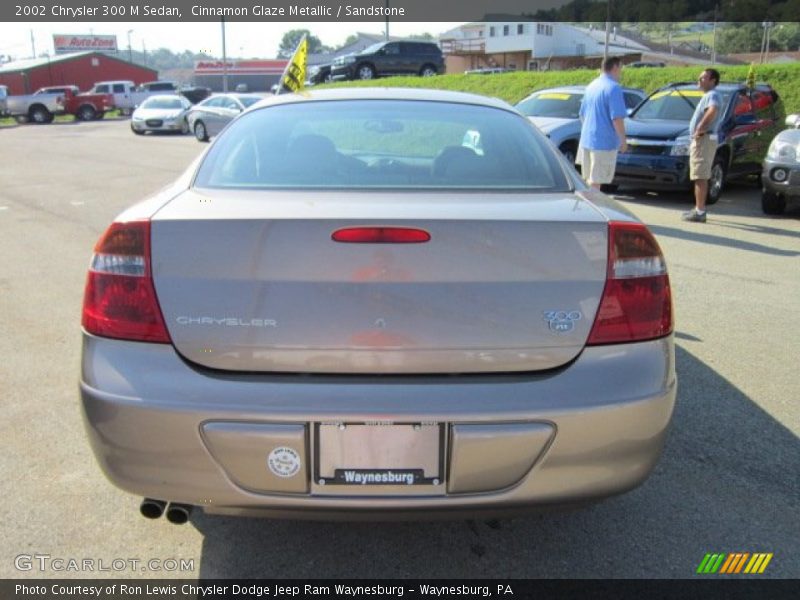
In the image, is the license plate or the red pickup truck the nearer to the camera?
the license plate

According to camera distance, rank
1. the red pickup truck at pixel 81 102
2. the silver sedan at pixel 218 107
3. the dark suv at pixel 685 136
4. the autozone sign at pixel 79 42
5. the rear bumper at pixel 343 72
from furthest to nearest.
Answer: the autozone sign at pixel 79 42
the red pickup truck at pixel 81 102
the rear bumper at pixel 343 72
the silver sedan at pixel 218 107
the dark suv at pixel 685 136

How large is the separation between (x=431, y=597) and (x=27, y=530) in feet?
4.95

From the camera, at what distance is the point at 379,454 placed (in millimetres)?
2025

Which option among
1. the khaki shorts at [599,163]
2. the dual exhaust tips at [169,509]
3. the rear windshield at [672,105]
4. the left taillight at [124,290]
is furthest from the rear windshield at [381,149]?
the rear windshield at [672,105]

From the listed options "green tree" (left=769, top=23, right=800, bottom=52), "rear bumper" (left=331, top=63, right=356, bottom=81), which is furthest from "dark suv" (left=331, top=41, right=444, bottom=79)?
"green tree" (left=769, top=23, right=800, bottom=52)

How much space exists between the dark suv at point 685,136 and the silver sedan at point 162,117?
1827 cm

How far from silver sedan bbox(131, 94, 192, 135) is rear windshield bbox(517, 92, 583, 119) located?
1582 cm

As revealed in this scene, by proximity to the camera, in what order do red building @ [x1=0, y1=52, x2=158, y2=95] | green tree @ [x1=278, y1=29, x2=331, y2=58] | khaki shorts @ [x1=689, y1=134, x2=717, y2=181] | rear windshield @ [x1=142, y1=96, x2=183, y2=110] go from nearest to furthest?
1. khaki shorts @ [x1=689, y1=134, x2=717, y2=181]
2. rear windshield @ [x1=142, y1=96, x2=183, y2=110]
3. red building @ [x1=0, y1=52, x2=158, y2=95]
4. green tree @ [x1=278, y1=29, x2=331, y2=58]

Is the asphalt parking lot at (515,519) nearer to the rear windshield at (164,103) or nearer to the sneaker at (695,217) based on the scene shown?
the sneaker at (695,217)

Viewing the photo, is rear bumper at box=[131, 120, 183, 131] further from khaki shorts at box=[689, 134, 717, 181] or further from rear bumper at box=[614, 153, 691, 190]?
khaki shorts at box=[689, 134, 717, 181]

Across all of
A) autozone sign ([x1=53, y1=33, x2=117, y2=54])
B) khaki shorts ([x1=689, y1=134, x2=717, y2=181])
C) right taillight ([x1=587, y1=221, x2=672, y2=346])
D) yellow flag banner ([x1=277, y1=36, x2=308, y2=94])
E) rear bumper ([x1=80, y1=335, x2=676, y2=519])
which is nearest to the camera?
rear bumper ([x1=80, y1=335, x2=676, y2=519])

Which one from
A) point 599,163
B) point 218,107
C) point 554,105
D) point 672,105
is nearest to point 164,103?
point 218,107

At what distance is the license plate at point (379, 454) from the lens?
2.00m

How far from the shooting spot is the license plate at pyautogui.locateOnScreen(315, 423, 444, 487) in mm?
2004
